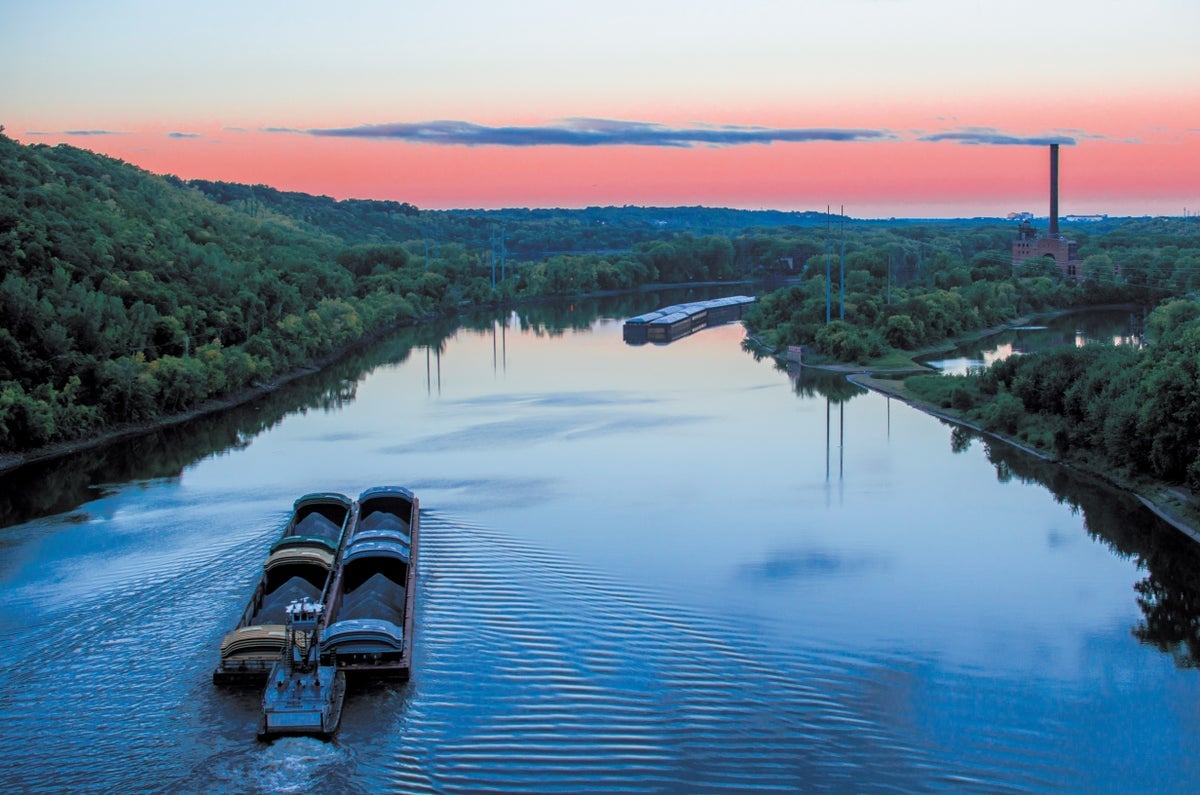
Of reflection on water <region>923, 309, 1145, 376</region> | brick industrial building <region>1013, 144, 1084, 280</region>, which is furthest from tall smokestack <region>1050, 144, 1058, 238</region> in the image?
reflection on water <region>923, 309, 1145, 376</region>

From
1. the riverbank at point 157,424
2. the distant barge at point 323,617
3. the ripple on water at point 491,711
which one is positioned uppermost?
the riverbank at point 157,424

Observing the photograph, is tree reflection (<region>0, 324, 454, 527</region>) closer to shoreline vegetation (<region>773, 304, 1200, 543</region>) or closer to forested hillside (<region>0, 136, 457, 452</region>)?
forested hillside (<region>0, 136, 457, 452</region>)

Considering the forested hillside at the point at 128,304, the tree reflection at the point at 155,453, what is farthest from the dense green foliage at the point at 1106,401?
the forested hillside at the point at 128,304

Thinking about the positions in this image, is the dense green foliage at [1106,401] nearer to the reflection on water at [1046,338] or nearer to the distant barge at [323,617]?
the reflection on water at [1046,338]

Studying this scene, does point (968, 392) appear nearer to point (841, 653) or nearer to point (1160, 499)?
point (1160, 499)

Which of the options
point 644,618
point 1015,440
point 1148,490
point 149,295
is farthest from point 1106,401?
point 149,295

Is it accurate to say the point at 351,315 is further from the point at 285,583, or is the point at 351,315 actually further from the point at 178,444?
the point at 285,583

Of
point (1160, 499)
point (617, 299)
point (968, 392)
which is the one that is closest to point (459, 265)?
point (617, 299)
